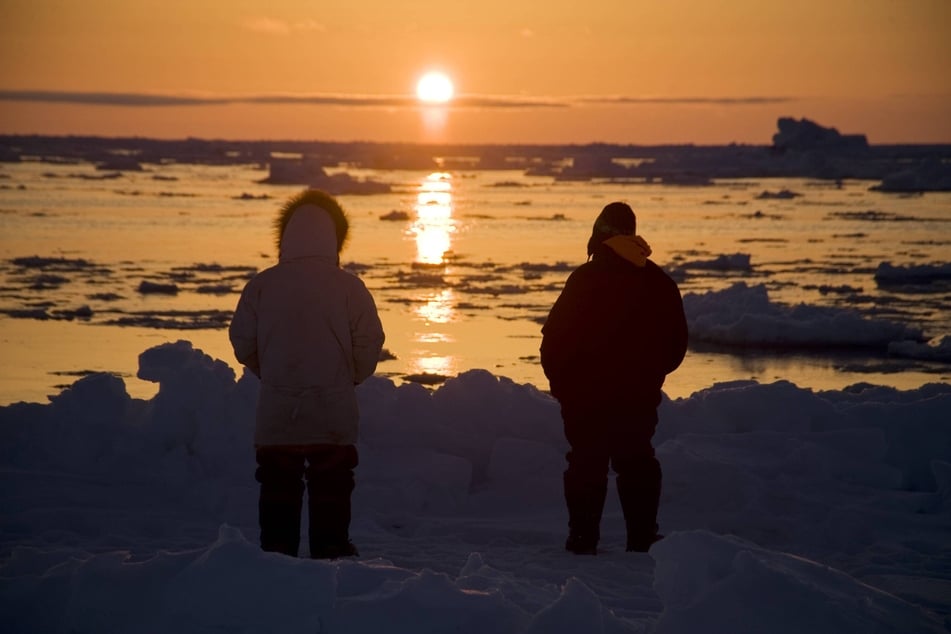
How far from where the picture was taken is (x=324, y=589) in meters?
3.74

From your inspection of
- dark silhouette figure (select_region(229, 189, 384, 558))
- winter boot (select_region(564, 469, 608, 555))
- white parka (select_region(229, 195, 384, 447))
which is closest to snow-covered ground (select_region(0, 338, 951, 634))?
winter boot (select_region(564, 469, 608, 555))

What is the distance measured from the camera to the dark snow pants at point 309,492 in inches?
186

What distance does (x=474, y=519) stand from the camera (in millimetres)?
6152

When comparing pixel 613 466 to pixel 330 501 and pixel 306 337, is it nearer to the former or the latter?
pixel 330 501

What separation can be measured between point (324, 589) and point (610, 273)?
2.02 meters

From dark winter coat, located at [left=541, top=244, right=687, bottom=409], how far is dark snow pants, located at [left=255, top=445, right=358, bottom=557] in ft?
3.21

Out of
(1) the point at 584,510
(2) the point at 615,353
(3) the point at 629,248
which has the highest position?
(3) the point at 629,248

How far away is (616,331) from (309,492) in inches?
54.5

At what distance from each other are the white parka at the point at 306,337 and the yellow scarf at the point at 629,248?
1.08 m

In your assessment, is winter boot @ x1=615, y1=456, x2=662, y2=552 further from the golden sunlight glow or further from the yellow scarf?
the golden sunlight glow

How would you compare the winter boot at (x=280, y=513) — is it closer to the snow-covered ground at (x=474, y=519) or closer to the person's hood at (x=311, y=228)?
the snow-covered ground at (x=474, y=519)

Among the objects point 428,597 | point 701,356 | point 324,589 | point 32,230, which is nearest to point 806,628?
point 428,597

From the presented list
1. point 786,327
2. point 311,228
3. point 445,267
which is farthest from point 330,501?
point 445,267

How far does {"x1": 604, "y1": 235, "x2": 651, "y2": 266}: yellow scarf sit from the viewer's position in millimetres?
5184
